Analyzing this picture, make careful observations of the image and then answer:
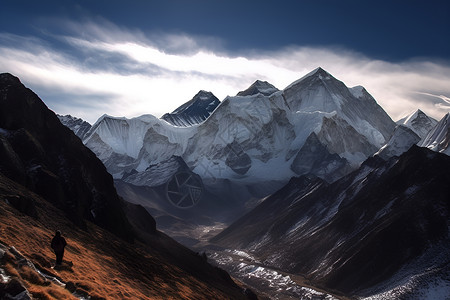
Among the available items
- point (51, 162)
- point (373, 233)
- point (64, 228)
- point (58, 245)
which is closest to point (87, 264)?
point (58, 245)

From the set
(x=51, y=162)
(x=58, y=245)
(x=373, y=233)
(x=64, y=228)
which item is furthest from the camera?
(x=373, y=233)

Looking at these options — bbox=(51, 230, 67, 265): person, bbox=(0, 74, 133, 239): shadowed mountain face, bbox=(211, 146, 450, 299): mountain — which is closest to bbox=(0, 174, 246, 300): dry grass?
bbox=(51, 230, 67, 265): person

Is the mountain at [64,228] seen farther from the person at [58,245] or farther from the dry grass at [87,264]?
the person at [58,245]

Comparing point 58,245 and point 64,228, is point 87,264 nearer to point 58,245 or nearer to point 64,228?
point 58,245

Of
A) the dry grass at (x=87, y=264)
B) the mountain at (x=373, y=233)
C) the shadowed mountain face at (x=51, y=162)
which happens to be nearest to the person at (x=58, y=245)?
the dry grass at (x=87, y=264)

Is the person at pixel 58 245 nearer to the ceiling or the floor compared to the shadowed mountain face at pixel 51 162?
nearer to the floor

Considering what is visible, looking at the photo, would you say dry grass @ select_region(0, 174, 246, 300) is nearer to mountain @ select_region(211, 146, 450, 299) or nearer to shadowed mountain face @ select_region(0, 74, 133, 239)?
shadowed mountain face @ select_region(0, 74, 133, 239)

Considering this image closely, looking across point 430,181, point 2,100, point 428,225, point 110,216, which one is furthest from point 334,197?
point 2,100

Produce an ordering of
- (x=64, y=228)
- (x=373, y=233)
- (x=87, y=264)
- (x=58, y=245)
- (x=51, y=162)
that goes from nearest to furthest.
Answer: (x=58, y=245) → (x=87, y=264) → (x=64, y=228) → (x=51, y=162) → (x=373, y=233)
